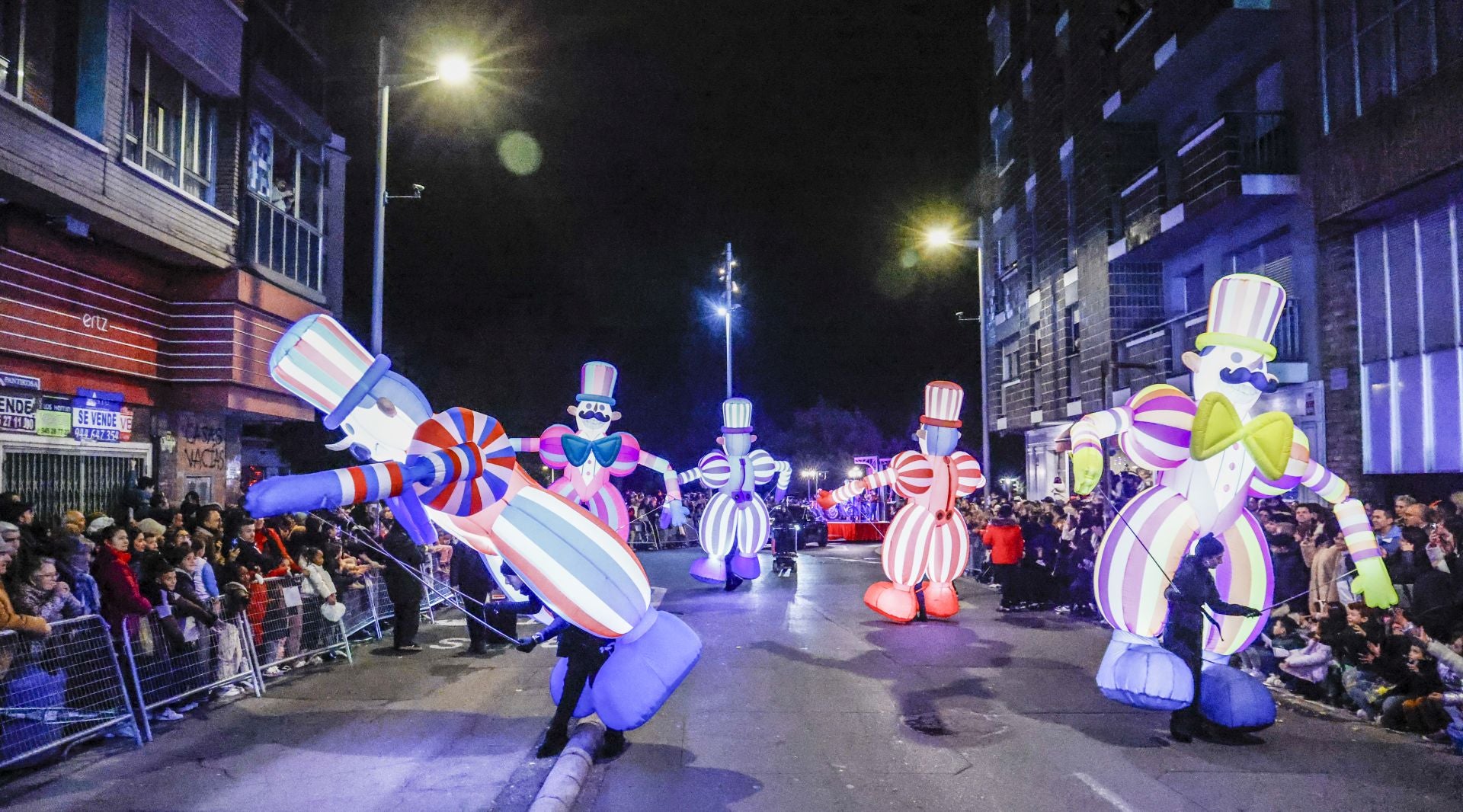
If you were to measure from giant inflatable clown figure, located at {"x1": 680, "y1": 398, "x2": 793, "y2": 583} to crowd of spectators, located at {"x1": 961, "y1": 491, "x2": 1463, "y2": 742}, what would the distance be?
7.05m

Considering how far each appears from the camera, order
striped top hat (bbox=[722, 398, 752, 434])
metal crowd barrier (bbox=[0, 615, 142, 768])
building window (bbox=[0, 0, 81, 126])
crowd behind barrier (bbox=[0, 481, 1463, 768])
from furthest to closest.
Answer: striped top hat (bbox=[722, 398, 752, 434])
building window (bbox=[0, 0, 81, 126])
crowd behind barrier (bbox=[0, 481, 1463, 768])
metal crowd barrier (bbox=[0, 615, 142, 768])

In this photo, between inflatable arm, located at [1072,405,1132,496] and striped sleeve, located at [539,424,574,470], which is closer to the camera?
inflatable arm, located at [1072,405,1132,496]

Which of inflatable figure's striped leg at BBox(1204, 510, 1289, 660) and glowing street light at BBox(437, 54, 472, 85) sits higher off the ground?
glowing street light at BBox(437, 54, 472, 85)

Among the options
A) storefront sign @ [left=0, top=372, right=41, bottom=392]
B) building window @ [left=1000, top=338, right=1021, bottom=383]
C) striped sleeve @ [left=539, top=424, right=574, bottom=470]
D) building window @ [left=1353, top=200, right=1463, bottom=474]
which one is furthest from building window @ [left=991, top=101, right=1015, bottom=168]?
storefront sign @ [left=0, top=372, right=41, bottom=392]

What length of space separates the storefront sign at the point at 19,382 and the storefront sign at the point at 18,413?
129 millimetres

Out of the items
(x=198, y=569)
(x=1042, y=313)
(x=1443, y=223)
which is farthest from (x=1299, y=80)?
(x=198, y=569)

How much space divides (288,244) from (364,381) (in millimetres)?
13088

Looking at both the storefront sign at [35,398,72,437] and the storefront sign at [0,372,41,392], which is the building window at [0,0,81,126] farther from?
the storefront sign at [35,398,72,437]

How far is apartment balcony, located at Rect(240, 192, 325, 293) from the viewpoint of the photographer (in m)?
15.8

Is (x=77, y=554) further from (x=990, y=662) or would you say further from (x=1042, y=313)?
(x=1042, y=313)

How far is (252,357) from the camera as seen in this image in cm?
1552

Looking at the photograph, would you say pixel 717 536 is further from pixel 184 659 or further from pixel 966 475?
pixel 184 659

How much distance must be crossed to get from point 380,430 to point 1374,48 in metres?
13.4

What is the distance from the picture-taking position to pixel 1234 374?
747cm
